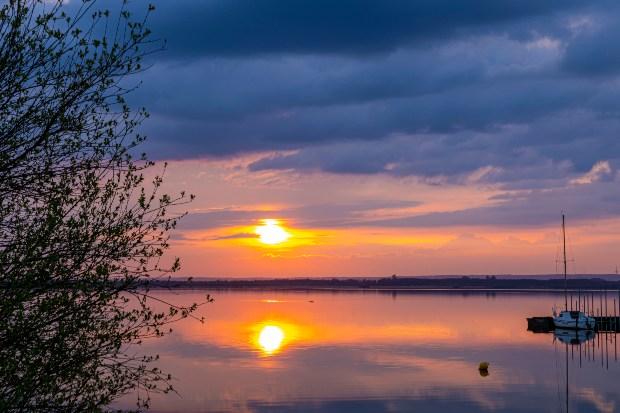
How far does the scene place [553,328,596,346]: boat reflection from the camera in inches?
4451

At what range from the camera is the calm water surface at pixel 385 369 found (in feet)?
188

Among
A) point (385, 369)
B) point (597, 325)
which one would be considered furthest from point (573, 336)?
point (385, 369)

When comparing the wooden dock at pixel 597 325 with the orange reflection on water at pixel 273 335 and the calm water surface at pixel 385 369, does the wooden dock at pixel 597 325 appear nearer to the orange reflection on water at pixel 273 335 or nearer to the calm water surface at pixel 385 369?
the calm water surface at pixel 385 369

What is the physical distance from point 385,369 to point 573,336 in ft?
181

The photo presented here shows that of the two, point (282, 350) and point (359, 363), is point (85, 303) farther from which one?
point (282, 350)

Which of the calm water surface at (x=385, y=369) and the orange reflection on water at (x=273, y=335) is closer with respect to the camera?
the calm water surface at (x=385, y=369)

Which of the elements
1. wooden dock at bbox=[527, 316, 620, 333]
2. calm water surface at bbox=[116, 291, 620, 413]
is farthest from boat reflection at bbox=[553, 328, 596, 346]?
wooden dock at bbox=[527, 316, 620, 333]

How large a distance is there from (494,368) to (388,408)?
27.1 metres

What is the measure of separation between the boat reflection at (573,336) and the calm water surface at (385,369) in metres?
0.74

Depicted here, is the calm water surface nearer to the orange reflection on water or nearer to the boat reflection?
the orange reflection on water

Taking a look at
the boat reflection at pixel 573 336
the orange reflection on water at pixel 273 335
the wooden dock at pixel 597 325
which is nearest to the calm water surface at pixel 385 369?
the orange reflection on water at pixel 273 335

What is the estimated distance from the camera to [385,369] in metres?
76.3

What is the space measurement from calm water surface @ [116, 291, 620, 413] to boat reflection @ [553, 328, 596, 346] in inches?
29.1

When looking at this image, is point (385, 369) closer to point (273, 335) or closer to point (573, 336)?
point (273, 335)
